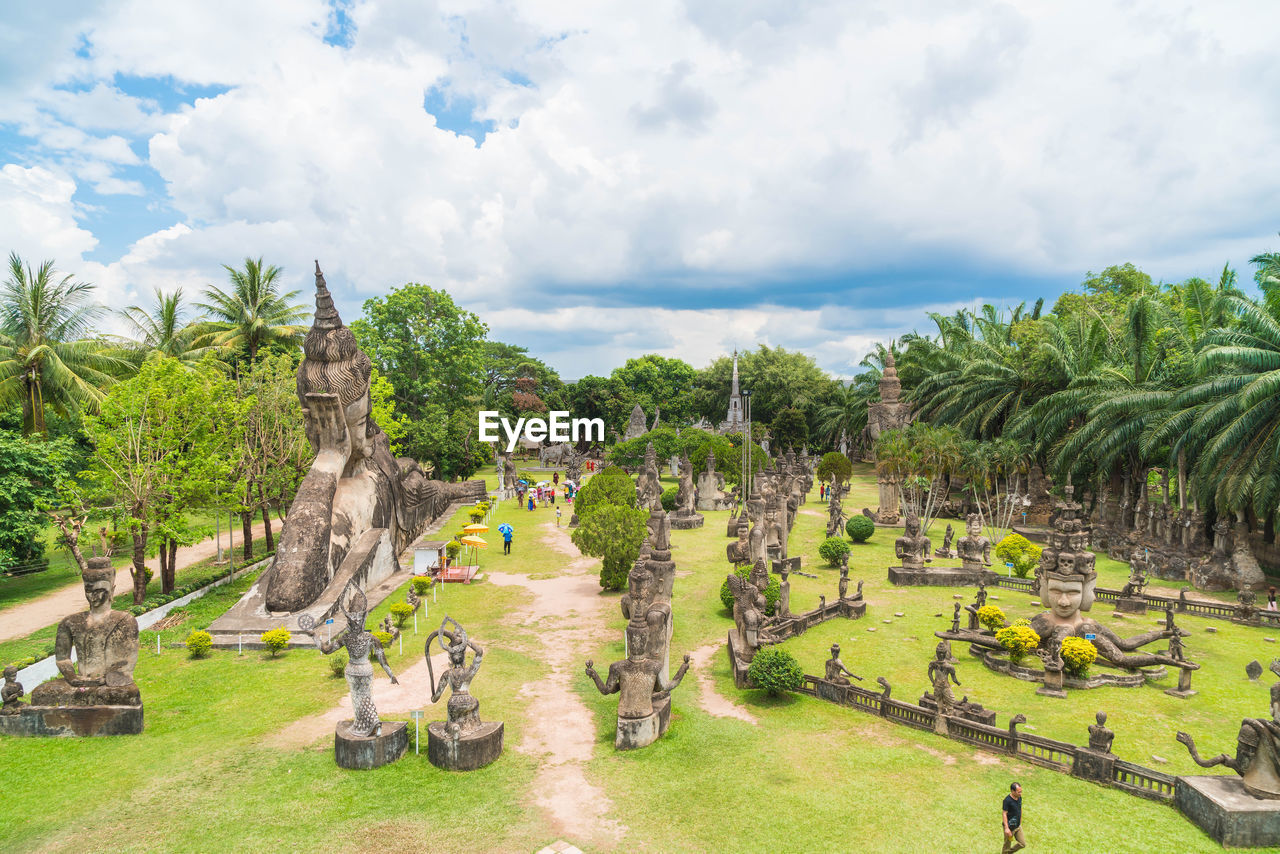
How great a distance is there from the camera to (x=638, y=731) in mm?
12875

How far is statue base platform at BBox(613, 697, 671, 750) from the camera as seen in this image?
42.0ft

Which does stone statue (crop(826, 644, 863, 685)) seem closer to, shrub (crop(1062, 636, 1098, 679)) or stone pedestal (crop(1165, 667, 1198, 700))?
shrub (crop(1062, 636, 1098, 679))

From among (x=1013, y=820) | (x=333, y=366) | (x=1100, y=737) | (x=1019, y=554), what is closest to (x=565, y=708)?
(x=1013, y=820)

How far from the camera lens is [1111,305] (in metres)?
53.3

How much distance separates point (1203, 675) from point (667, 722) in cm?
1272

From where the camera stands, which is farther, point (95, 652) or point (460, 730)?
point (95, 652)

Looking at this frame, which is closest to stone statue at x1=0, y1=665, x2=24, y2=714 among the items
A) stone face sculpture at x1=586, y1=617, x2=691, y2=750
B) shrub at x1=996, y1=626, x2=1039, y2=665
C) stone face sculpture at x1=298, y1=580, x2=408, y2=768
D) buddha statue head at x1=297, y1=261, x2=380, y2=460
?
stone face sculpture at x1=298, y1=580, x2=408, y2=768

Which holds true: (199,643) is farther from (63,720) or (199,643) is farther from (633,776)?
(633,776)

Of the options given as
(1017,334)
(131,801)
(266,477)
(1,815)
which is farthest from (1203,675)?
(1017,334)

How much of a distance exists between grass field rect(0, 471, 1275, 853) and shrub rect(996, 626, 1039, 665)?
0.75m

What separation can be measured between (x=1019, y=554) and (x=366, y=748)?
24.4 m

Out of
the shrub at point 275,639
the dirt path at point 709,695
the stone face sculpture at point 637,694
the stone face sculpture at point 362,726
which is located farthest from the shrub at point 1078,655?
the shrub at point 275,639

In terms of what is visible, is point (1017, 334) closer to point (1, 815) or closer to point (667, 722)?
point (667, 722)

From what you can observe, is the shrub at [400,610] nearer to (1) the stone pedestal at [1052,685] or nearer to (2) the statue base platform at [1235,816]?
(1) the stone pedestal at [1052,685]
